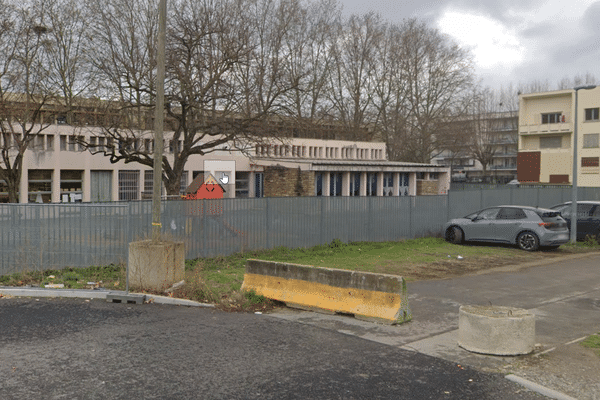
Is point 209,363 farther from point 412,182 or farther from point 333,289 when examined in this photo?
point 412,182

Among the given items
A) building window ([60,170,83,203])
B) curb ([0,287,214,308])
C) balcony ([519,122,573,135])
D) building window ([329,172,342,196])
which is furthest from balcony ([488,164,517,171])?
curb ([0,287,214,308])

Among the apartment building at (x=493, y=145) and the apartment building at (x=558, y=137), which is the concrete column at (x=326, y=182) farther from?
the apartment building at (x=558, y=137)

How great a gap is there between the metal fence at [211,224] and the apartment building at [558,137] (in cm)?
4317

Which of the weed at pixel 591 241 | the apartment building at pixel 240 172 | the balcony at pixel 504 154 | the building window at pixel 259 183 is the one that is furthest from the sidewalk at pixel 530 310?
the balcony at pixel 504 154

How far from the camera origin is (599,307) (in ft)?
36.4

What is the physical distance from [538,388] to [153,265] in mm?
7513

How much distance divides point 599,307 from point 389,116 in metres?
51.0

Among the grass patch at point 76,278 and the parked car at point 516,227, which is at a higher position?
the parked car at point 516,227

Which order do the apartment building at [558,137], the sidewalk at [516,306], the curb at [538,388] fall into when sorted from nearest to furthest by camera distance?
the curb at [538,388] < the sidewalk at [516,306] < the apartment building at [558,137]

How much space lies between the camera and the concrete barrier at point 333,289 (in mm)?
9578

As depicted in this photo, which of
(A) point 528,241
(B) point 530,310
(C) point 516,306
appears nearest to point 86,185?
(A) point 528,241

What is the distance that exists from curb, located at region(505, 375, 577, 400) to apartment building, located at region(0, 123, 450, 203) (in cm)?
1468

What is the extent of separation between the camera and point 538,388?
652 centimetres

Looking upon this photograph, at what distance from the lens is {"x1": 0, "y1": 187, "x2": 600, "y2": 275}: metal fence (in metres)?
13.7
